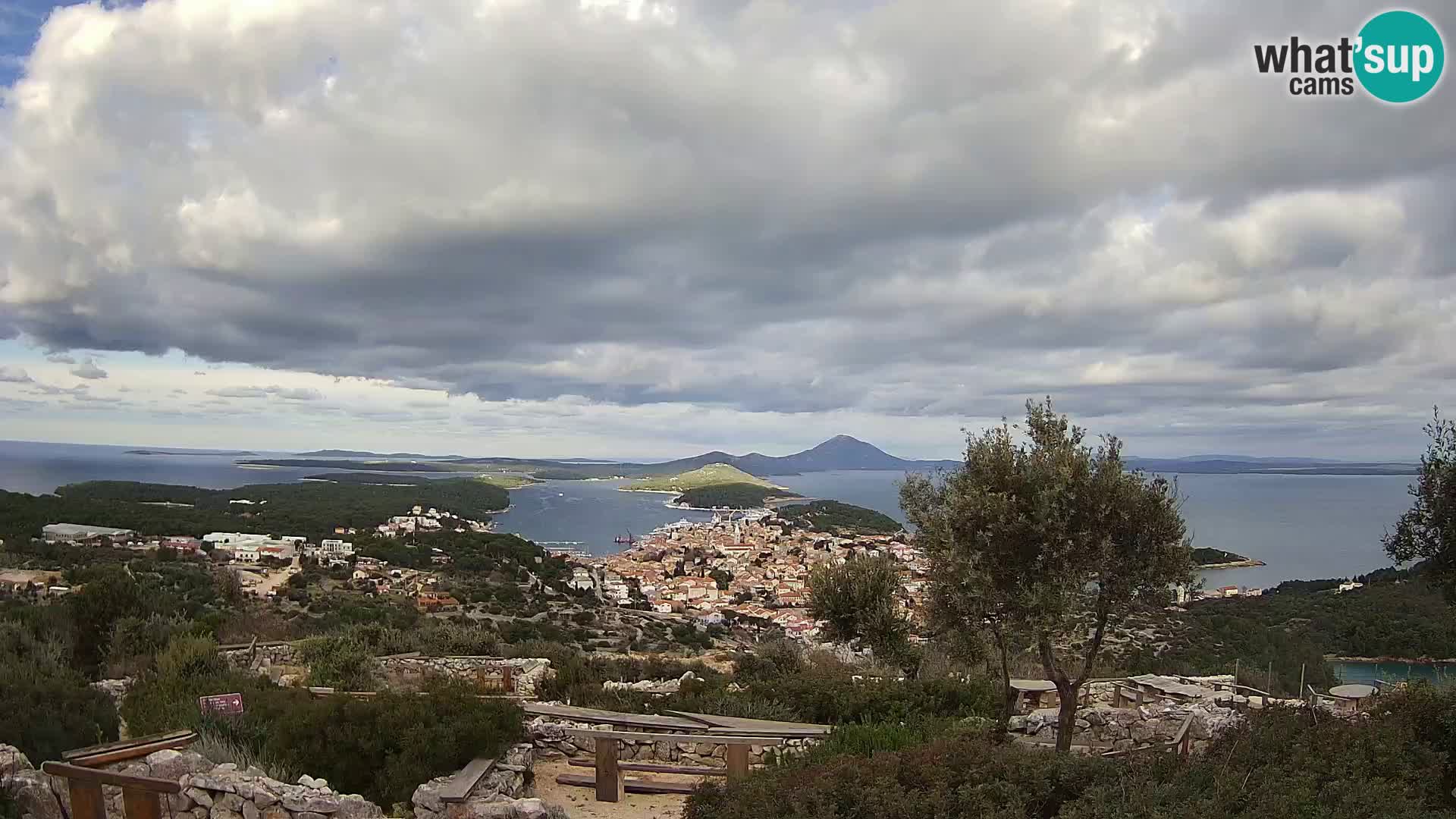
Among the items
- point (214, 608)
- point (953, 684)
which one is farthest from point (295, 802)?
point (214, 608)

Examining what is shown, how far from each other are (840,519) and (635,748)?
6153 centimetres

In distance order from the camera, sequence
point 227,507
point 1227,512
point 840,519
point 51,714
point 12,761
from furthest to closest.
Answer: point 1227,512 < point 840,519 < point 227,507 < point 51,714 < point 12,761

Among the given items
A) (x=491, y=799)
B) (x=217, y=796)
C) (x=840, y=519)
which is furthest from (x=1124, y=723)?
(x=840, y=519)

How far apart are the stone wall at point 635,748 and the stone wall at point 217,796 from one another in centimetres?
279

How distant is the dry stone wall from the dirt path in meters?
0.22

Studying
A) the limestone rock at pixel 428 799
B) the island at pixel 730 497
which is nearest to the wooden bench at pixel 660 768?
the limestone rock at pixel 428 799

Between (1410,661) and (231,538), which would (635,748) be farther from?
(231,538)

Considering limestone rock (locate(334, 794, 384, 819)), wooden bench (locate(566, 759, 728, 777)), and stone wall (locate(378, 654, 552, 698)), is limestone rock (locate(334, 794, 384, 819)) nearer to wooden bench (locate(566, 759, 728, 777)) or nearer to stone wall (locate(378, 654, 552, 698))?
wooden bench (locate(566, 759, 728, 777))

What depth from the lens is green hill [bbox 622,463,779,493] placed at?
481 ft

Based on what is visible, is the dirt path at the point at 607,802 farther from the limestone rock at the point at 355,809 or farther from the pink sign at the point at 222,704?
the pink sign at the point at 222,704

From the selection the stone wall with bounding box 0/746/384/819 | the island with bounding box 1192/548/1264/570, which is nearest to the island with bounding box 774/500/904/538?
the island with bounding box 1192/548/1264/570

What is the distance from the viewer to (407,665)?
41.3 ft

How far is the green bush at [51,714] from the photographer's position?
6395 mm

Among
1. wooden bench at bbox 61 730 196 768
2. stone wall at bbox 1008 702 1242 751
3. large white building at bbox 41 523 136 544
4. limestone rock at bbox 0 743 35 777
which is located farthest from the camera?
large white building at bbox 41 523 136 544
